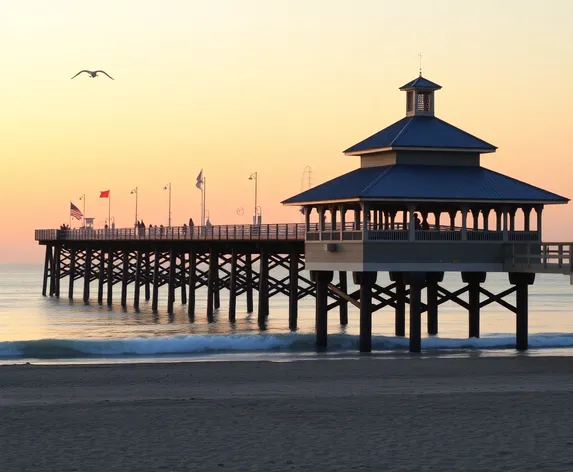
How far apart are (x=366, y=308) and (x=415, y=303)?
1.70 metres

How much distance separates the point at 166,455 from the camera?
57.0 ft

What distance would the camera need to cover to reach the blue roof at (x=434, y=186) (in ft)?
121

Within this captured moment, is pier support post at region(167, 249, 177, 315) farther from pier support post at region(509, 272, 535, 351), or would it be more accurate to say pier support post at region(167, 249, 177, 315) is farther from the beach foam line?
pier support post at region(509, 272, 535, 351)

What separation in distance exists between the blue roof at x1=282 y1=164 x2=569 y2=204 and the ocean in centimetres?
503

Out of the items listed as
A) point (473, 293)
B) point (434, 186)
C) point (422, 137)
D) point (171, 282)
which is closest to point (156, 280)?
point (171, 282)

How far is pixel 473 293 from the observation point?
41.9 meters

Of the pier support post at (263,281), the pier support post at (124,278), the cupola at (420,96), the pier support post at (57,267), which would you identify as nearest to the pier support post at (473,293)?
the cupola at (420,96)

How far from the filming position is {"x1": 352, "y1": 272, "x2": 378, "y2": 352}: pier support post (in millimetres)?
38094

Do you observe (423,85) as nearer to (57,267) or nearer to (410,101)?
(410,101)

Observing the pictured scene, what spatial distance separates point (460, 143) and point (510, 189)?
92.7 inches

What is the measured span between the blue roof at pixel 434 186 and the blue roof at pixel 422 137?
28.4 inches

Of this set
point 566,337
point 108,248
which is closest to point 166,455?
point 566,337

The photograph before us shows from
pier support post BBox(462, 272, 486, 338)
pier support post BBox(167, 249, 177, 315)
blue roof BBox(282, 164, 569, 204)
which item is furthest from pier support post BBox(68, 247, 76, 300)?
blue roof BBox(282, 164, 569, 204)

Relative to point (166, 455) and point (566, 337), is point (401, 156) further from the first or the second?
point (166, 455)
